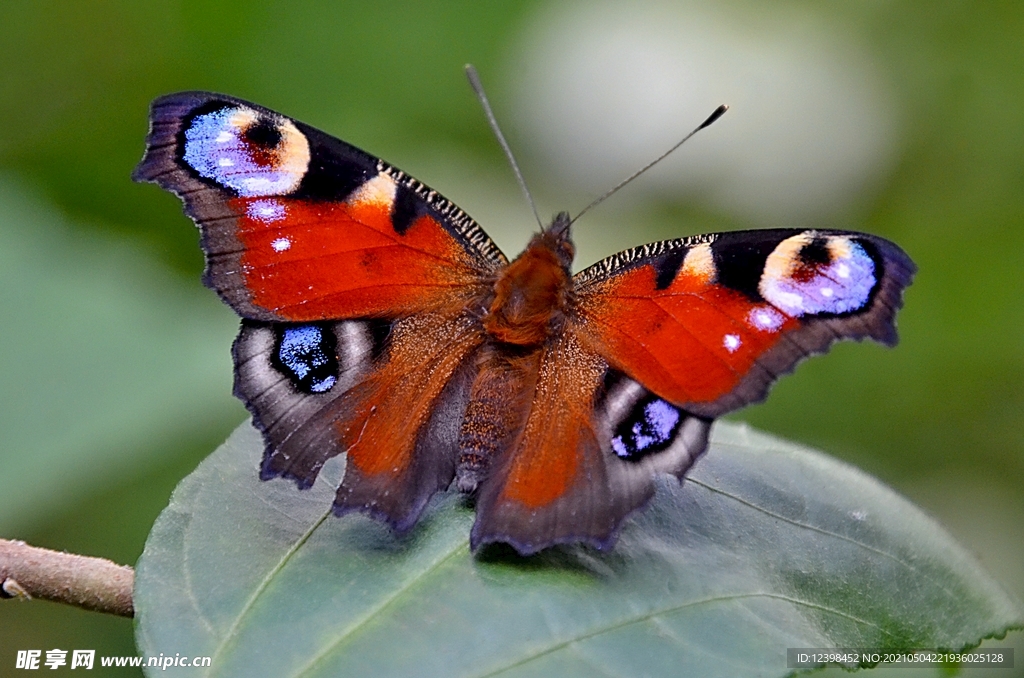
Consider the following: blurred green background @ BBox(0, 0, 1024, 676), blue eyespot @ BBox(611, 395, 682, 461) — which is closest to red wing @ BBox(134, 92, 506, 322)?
blue eyespot @ BBox(611, 395, 682, 461)

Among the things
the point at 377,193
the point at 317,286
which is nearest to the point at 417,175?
the point at 377,193

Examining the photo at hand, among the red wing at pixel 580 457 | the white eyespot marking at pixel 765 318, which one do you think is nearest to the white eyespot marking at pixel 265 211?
the red wing at pixel 580 457

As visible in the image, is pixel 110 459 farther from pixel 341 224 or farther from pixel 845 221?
pixel 845 221

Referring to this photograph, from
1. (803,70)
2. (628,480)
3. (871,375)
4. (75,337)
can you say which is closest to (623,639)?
(628,480)

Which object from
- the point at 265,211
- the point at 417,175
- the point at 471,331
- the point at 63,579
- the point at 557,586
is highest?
the point at 265,211

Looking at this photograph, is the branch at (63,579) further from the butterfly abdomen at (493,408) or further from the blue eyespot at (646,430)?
the blue eyespot at (646,430)

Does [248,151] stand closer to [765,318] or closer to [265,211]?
[265,211]

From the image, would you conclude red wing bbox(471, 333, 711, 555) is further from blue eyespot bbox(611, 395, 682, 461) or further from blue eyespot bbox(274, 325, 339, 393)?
blue eyespot bbox(274, 325, 339, 393)
